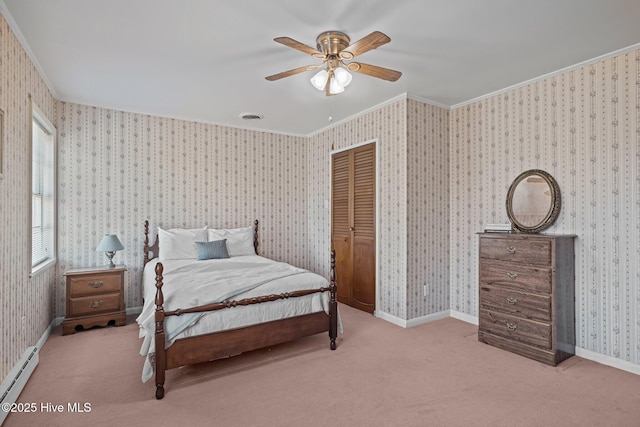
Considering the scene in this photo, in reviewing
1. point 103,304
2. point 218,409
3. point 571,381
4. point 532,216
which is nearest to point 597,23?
point 532,216

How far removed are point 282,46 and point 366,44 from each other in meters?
0.81

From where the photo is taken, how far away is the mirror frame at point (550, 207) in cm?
318

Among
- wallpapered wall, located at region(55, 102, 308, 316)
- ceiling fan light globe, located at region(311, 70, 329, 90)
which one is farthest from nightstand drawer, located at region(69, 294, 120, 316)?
ceiling fan light globe, located at region(311, 70, 329, 90)

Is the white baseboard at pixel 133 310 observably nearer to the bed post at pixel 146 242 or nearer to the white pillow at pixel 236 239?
the bed post at pixel 146 242

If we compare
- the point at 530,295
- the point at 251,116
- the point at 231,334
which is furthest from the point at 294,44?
the point at 530,295

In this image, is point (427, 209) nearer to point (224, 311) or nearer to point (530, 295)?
point (530, 295)

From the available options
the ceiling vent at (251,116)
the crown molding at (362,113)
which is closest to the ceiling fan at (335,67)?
the crown molding at (362,113)

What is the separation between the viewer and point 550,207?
126 inches

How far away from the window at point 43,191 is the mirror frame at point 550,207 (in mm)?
4802

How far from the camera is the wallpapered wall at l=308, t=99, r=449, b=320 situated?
3.89 meters

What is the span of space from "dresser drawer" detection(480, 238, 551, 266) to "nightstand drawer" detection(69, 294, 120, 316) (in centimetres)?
402

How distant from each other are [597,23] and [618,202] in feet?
4.71

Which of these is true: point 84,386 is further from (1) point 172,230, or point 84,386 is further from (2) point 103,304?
(1) point 172,230

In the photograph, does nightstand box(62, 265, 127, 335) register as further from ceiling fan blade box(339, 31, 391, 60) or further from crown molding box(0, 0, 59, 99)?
ceiling fan blade box(339, 31, 391, 60)
